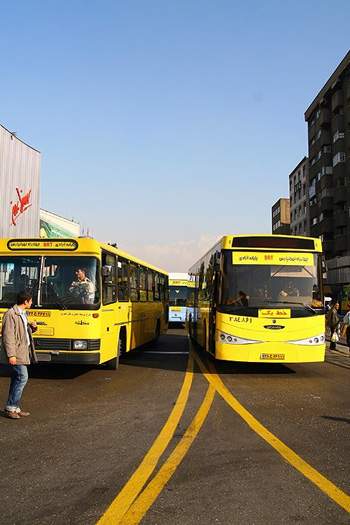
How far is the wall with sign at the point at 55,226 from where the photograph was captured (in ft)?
122

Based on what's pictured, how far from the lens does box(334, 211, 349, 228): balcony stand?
5297 centimetres

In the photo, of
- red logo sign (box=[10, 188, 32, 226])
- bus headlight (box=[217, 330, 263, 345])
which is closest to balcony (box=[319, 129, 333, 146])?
red logo sign (box=[10, 188, 32, 226])

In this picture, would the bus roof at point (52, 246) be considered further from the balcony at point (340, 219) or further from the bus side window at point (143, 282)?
the balcony at point (340, 219)

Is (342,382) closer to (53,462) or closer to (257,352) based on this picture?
(257,352)

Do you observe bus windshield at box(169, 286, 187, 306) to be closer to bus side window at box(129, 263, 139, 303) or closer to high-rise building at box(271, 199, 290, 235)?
bus side window at box(129, 263, 139, 303)

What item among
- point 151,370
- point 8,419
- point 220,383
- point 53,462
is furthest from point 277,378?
point 53,462

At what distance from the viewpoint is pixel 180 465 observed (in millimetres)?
5121

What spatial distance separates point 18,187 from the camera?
2242 cm

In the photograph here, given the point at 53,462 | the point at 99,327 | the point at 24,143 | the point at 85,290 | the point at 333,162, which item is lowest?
the point at 53,462

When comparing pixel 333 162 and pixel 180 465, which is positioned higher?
pixel 333 162

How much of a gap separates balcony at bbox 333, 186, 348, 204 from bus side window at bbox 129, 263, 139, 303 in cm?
4316

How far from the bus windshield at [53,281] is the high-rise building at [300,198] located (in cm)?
6277

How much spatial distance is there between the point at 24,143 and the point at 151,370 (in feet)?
47.5

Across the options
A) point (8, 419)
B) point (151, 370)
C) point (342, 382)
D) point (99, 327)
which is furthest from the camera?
point (151, 370)
